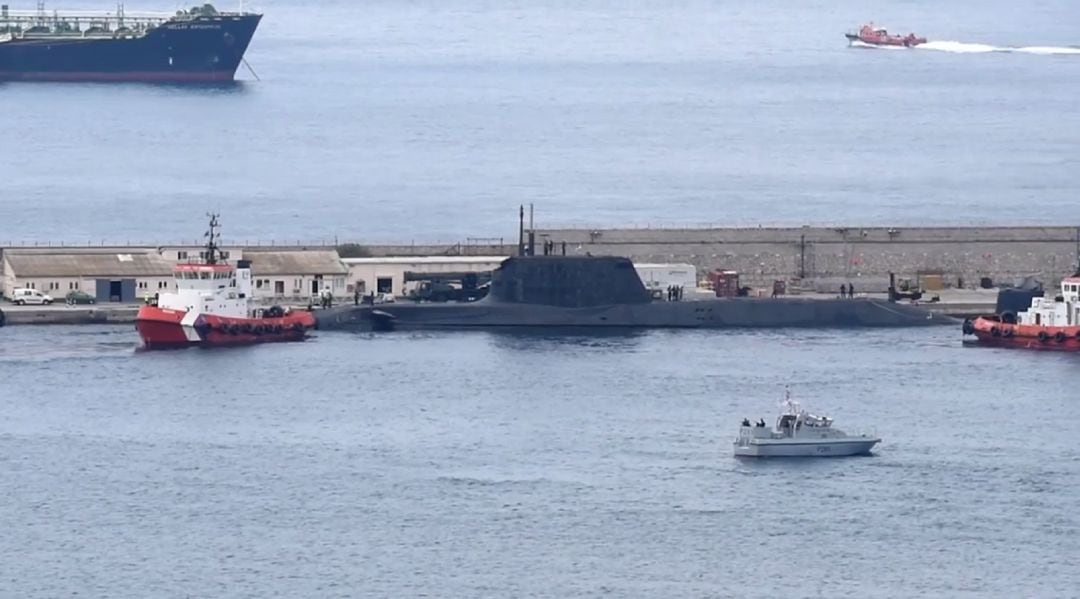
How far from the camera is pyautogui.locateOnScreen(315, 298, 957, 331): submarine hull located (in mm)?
68000

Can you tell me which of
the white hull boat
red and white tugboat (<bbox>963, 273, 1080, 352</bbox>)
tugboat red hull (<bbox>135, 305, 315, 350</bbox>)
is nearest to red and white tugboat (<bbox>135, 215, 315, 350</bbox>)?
tugboat red hull (<bbox>135, 305, 315, 350</bbox>)

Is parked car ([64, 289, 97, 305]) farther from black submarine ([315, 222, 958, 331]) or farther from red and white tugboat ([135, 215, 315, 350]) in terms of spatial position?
black submarine ([315, 222, 958, 331])

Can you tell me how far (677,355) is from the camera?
64.2 m

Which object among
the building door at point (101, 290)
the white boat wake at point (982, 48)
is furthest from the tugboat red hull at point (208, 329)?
the white boat wake at point (982, 48)

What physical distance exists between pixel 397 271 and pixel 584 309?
6.27m

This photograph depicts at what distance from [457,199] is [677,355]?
119 ft

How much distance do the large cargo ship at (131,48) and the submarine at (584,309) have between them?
7310 cm

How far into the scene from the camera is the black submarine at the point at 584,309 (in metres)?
68.1

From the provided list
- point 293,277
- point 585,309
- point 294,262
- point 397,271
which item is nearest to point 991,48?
point 397,271

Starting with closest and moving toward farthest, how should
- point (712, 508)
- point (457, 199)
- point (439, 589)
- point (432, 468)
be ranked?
point (439, 589) < point (712, 508) < point (432, 468) < point (457, 199)

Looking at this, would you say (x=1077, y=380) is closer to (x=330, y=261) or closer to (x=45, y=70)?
(x=330, y=261)

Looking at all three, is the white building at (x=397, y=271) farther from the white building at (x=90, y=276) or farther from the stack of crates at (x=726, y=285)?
the stack of crates at (x=726, y=285)

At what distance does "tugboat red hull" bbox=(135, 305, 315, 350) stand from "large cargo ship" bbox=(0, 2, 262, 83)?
245 feet

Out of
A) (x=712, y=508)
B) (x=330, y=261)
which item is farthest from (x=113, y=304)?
(x=712, y=508)
